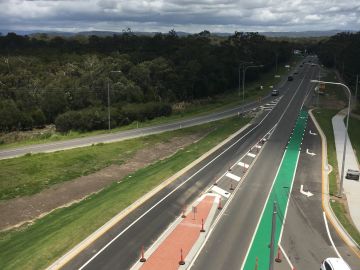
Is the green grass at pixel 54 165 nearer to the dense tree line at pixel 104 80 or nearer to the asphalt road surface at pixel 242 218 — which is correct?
the asphalt road surface at pixel 242 218

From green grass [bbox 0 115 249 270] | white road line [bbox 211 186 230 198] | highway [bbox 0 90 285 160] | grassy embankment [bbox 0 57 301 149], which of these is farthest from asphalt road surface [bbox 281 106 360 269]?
grassy embankment [bbox 0 57 301 149]

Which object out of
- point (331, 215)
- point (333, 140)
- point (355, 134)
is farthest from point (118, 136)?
point (331, 215)

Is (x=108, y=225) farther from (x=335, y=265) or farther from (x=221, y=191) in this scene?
(x=335, y=265)

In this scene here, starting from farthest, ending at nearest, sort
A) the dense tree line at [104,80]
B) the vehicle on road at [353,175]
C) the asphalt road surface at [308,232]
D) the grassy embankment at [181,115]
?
the dense tree line at [104,80] < the grassy embankment at [181,115] < the vehicle on road at [353,175] < the asphalt road surface at [308,232]

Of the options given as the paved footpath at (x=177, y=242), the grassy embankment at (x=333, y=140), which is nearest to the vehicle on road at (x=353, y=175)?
the grassy embankment at (x=333, y=140)

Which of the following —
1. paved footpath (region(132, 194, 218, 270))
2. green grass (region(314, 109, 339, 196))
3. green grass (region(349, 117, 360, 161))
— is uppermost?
paved footpath (region(132, 194, 218, 270))

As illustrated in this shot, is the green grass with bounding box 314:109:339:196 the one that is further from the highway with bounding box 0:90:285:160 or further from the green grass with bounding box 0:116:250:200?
the green grass with bounding box 0:116:250:200
